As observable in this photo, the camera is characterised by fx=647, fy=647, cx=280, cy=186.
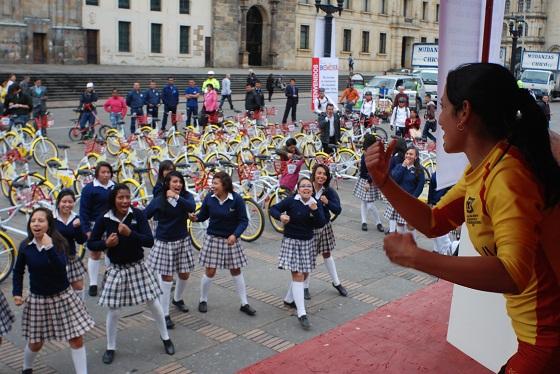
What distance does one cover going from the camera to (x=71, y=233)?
6672 mm

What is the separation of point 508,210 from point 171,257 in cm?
534

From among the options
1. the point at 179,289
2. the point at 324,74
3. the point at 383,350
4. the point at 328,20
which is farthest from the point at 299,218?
the point at 328,20

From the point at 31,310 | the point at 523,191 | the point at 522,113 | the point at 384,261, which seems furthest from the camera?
the point at 384,261

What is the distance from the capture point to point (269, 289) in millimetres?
7961

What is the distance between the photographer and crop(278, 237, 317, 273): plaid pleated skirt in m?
6.96

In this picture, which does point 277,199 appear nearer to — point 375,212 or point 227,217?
point 375,212

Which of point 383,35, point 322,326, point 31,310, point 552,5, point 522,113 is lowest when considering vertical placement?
point 322,326

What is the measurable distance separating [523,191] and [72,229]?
562 cm

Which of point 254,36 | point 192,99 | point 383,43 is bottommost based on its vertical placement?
point 192,99

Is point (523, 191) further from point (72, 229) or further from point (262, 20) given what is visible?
point (262, 20)

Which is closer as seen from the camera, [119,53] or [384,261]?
[384,261]

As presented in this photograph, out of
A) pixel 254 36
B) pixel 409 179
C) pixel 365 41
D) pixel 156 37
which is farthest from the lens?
pixel 365 41

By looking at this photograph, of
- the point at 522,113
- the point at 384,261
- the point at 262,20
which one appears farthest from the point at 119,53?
the point at 522,113

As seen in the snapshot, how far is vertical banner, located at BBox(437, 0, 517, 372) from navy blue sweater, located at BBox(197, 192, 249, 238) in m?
3.26
